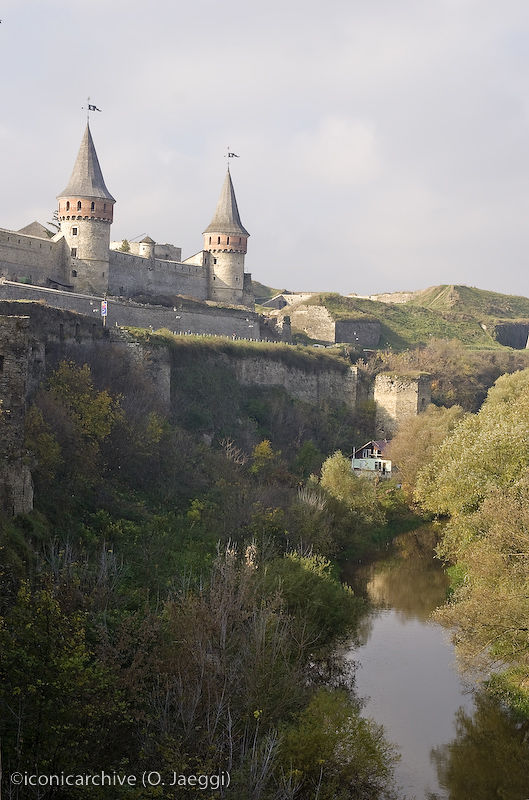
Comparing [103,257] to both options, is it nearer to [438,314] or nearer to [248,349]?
[248,349]

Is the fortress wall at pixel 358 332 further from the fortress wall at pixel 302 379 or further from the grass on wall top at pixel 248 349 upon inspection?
the fortress wall at pixel 302 379

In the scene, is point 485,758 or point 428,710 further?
point 428,710

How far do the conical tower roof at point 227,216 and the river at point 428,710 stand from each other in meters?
36.7

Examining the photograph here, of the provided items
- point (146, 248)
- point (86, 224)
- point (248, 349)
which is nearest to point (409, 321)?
point (146, 248)

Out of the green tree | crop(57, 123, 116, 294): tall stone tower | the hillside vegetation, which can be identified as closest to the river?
the green tree

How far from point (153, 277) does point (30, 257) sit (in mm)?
11406

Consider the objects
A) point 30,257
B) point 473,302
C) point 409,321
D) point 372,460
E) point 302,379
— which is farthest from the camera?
point 473,302

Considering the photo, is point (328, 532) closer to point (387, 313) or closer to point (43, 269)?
point (43, 269)

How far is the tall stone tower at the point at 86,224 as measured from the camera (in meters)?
48.3

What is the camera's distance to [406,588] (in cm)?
2834

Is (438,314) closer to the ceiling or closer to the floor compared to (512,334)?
closer to the ceiling

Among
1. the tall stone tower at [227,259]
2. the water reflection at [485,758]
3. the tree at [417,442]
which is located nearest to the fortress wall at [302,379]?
the tree at [417,442]

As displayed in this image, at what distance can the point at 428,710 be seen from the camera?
19438mm

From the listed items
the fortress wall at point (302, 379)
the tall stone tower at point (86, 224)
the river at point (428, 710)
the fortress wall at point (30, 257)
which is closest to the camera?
the river at point (428, 710)
